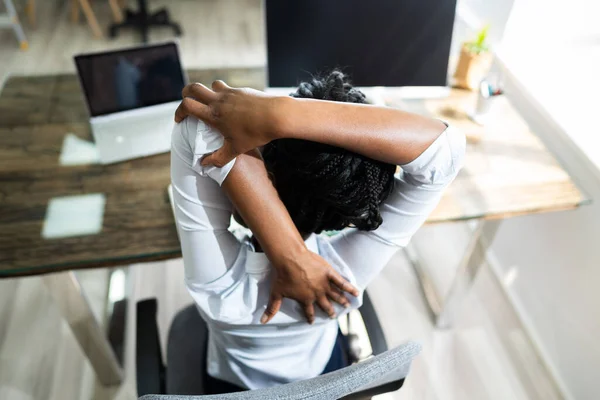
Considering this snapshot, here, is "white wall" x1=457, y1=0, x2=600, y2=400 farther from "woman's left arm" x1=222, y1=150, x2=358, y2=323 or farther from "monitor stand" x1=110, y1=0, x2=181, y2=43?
"monitor stand" x1=110, y1=0, x2=181, y2=43

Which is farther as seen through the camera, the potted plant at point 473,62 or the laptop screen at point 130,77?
the potted plant at point 473,62

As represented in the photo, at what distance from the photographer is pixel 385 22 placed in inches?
53.0

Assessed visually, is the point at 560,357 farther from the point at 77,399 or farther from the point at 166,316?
the point at 77,399

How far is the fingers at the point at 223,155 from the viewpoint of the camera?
650 mm

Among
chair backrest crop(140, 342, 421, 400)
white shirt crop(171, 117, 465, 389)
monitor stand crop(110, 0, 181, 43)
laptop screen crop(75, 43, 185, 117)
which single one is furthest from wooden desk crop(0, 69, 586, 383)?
monitor stand crop(110, 0, 181, 43)

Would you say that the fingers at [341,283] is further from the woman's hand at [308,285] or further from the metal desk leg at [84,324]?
the metal desk leg at [84,324]

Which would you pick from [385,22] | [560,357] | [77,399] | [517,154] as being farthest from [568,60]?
[77,399]

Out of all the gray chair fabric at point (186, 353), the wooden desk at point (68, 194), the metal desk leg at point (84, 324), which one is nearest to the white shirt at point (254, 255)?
the gray chair fabric at point (186, 353)

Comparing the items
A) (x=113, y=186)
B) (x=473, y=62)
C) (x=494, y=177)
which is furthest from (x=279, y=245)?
(x=473, y=62)

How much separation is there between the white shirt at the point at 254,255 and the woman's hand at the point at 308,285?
0.03 metres

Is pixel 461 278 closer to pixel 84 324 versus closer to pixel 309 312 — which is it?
pixel 309 312

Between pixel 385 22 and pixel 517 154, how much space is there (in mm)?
545

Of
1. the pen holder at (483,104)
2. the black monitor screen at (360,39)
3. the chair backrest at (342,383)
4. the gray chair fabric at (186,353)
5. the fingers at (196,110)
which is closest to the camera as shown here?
the chair backrest at (342,383)

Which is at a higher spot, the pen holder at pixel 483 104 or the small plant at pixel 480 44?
the small plant at pixel 480 44
